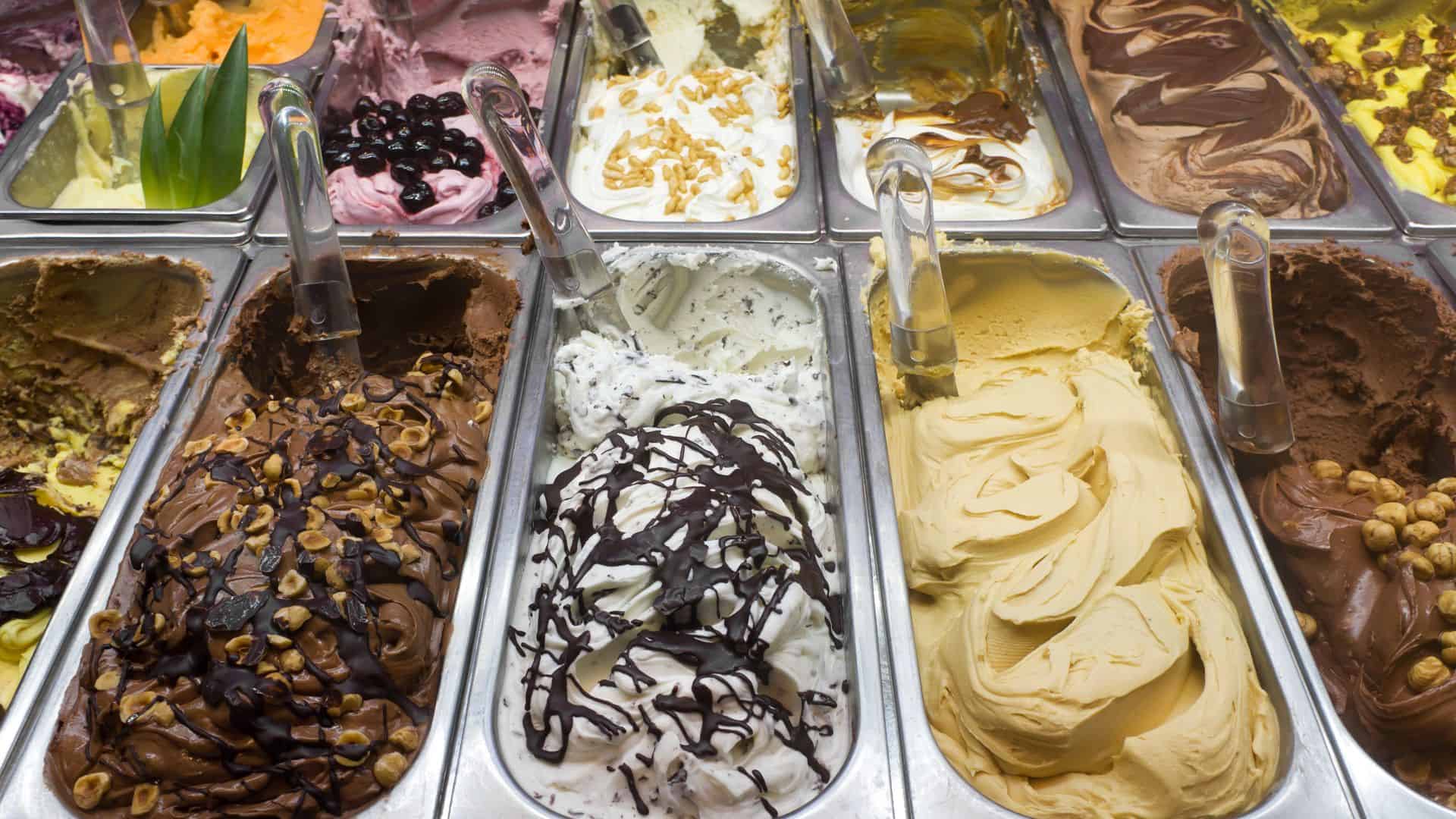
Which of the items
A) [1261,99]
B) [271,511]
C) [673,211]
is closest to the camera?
[271,511]

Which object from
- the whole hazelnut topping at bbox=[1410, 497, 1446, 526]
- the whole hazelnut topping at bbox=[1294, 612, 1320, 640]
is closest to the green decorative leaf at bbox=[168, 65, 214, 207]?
the whole hazelnut topping at bbox=[1294, 612, 1320, 640]

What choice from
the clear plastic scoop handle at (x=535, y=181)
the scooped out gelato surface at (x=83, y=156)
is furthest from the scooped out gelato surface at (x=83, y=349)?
the clear plastic scoop handle at (x=535, y=181)

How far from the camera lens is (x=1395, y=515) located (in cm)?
150

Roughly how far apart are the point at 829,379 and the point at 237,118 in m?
1.41

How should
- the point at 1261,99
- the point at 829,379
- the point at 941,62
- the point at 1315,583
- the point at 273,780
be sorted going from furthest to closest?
the point at 941,62 → the point at 1261,99 → the point at 829,379 → the point at 1315,583 → the point at 273,780

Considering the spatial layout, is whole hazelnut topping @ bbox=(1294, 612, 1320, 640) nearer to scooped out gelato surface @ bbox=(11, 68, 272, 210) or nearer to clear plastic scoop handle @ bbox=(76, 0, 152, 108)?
scooped out gelato surface @ bbox=(11, 68, 272, 210)

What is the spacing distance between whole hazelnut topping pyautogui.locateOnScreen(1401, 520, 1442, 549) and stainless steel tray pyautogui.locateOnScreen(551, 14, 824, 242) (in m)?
1.12

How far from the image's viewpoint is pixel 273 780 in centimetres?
121

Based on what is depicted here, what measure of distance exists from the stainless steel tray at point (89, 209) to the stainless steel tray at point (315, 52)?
358 millimetres

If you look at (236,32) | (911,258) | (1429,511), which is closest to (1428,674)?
(1429,511)

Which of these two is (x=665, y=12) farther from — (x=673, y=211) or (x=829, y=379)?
(x=829, y=379)

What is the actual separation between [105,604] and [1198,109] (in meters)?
2.45

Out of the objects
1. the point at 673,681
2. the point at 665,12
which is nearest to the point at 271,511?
the point at 673,681

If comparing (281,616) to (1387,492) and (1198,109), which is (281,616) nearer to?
(1387,492)
